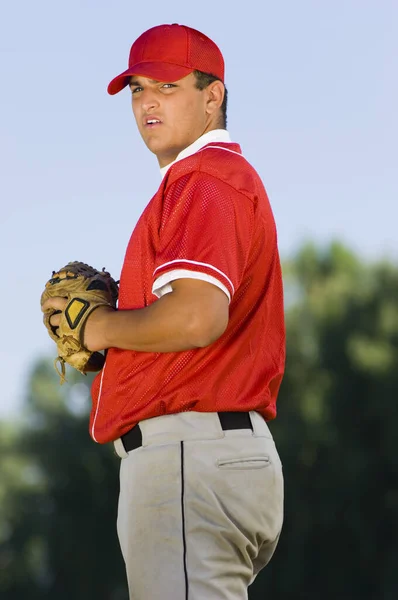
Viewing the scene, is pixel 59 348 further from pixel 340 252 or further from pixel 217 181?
pixel 340 252

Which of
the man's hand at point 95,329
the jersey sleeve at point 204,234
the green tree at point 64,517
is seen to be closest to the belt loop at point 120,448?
the man's hand at point 95,329

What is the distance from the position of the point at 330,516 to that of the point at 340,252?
11.2 metres

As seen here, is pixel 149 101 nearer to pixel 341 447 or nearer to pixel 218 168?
pixel 218 168

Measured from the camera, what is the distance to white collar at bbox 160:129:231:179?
13.2 ft

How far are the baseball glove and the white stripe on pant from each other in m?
0.43

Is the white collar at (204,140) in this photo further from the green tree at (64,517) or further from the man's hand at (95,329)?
the green tree at (64,517)

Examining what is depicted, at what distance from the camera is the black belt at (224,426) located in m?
3.76

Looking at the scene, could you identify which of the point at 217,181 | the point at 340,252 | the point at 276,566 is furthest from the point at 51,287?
the point at 340,252

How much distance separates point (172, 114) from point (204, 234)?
65cm

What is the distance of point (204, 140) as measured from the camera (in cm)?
404

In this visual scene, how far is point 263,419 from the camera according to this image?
156 inches

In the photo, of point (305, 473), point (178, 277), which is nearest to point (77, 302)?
point (178, 277)

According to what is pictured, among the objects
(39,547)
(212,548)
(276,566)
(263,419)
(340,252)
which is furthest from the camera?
(340,252)

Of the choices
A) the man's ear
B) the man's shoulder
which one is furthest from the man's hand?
the man's ear
